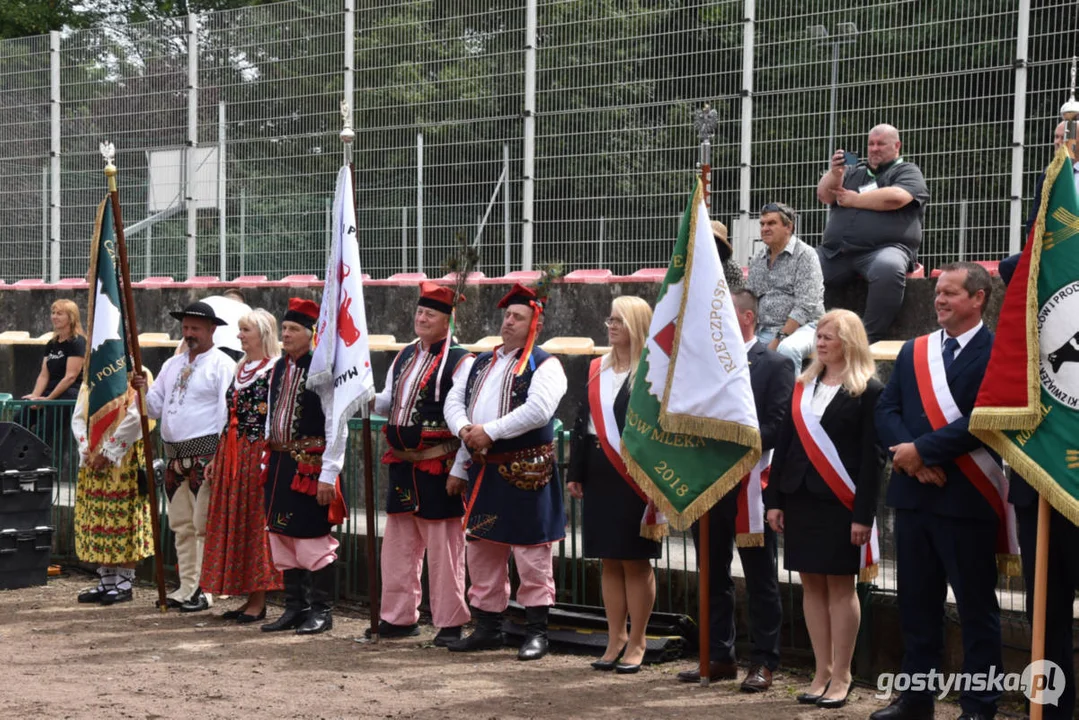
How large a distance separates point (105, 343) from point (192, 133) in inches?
213

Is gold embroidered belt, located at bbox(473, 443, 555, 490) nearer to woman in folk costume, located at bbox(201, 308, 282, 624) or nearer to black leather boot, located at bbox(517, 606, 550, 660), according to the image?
black leather boot, located at bbox(517, 606, 550, 660)

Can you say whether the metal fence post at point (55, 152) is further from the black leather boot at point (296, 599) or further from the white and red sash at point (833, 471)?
the white and red sash at point (833, 471)

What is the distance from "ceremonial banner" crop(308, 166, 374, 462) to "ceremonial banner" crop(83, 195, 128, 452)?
1729mm

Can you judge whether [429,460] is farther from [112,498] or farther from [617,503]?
[112,498]

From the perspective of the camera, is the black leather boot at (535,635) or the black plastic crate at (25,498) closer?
the black leather boot at (535,635)

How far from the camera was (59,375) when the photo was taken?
11984mm

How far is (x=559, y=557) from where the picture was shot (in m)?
8.83

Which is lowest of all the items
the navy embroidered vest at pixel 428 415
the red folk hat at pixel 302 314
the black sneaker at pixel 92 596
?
the black sneaker at pixel 92 596

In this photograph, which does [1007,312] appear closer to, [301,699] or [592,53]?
[301,699]

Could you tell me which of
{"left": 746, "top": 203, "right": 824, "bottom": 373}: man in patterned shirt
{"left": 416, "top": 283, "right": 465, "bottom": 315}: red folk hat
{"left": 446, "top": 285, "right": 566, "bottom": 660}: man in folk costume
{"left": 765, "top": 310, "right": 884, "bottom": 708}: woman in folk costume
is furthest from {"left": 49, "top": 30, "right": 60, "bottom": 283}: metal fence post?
{"left": 765, "top": 310, "right": 884, "bottom": 708}: woman in folk costume

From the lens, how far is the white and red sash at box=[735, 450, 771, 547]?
731 centimetres

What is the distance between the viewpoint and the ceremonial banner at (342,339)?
8.51 meters

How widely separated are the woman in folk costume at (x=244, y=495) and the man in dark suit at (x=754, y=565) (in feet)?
9.78

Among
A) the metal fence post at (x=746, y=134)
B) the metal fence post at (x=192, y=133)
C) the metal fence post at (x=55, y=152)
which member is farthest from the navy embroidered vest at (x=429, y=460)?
the metal fence post at (x=55, y=152)
